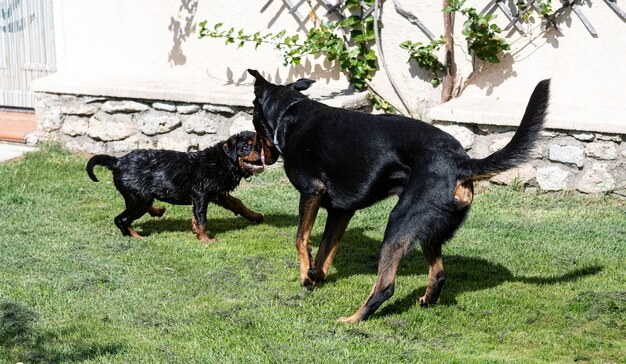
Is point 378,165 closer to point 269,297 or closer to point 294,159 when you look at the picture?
point 294,159

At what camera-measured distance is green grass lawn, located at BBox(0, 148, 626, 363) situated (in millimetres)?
5188

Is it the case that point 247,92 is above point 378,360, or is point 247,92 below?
above

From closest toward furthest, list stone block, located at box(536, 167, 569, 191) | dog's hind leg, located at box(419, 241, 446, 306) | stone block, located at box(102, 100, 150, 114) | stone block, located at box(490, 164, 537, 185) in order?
dog's hind leg, located at box(419, 241, 446, 306), stone block, located at box(536, 167, 569, 191), stone block, located at box(490, 164, 537, 185), stone block, located at box(102, 100, 150, 114)

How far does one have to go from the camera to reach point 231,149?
25.2ft

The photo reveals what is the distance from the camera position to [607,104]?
9.16 m

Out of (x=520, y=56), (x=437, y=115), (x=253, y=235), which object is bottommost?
(x=253, y=235)

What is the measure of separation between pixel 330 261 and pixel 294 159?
833mm

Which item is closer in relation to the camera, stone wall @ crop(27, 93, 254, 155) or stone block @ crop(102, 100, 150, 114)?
stone wall @ crop(27, 93, 254, 155)

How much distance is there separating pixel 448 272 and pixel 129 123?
17.5 feet

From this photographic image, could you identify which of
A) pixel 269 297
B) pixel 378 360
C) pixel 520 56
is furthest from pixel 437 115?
pixel 378 360

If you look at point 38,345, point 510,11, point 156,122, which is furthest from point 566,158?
point 38,345

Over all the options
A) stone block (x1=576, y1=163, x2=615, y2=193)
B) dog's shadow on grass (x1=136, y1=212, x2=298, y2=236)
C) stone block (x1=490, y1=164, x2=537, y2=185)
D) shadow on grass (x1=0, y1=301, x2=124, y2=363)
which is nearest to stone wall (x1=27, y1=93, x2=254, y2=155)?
dog's shadow on grass (x1=136, y1=212, x2=298, y2=236)

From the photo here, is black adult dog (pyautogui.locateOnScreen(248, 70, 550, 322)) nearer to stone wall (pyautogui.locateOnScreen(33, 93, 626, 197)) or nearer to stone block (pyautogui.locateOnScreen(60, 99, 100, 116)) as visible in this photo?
stone wall (pyautogui.locateOnScreen(33, 93, 626, 197))

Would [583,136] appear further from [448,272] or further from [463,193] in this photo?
[463,193]
